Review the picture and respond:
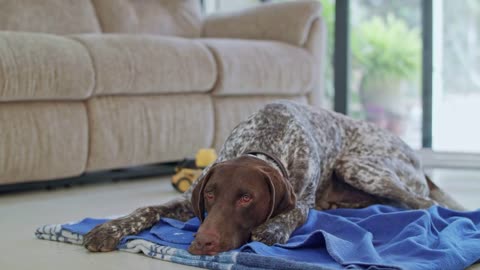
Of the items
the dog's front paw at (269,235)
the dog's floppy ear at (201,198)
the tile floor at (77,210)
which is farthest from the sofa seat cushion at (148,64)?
the dog's front paw at (269,235)

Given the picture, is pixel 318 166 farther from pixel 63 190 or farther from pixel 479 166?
pixel 479 166

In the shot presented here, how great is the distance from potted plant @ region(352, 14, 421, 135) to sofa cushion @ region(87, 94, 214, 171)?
82.8 inches

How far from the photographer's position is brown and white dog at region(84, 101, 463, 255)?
2488 mm

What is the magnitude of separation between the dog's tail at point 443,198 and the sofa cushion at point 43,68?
1865 millimetres

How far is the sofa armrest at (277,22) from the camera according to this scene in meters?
5.58

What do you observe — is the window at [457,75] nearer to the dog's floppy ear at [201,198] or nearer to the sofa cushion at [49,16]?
the sofa cushion at [49,16]

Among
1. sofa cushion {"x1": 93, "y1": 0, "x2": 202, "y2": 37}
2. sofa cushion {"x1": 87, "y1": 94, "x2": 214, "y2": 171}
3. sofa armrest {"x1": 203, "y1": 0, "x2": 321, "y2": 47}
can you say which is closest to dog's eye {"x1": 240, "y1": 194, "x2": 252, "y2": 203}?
sofa cushion {"x1": 87, "y1": 94, "x2": 214, "y2": 171}

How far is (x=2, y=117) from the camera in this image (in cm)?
385

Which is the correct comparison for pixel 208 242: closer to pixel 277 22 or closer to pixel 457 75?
pixel 277 22

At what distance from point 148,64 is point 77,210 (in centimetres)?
121

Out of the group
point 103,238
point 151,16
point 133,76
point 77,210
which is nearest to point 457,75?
point 151,16

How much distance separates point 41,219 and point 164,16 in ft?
9.67

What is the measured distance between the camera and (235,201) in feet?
8.12

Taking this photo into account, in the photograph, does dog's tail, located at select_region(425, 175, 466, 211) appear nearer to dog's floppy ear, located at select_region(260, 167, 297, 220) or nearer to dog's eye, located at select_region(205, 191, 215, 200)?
dog's floppy ear, located at select_region(260, 167, 297, 220)
